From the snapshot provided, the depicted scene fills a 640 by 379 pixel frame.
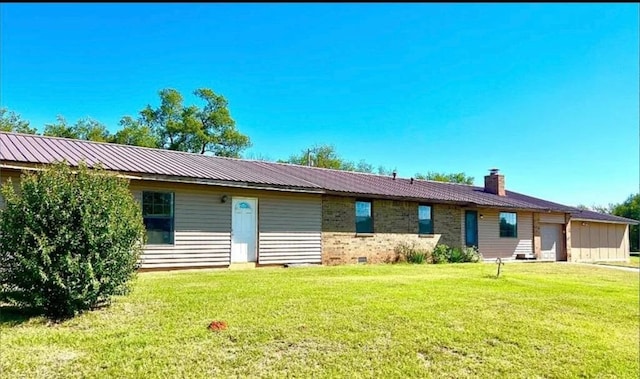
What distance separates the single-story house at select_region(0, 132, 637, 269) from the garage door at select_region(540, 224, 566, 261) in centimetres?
9

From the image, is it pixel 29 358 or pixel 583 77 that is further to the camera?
pixel 583 77

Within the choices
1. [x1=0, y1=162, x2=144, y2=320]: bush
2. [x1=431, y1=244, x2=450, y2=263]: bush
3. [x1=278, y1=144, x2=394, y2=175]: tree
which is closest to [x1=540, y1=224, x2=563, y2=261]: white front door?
[x1=431, y1=244, x2=450, y2=263]: bush

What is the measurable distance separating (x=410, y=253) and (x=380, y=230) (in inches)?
67.2

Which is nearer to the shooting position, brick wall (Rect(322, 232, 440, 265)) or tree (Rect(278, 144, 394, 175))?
brick wall (Rect(322, 232, 440, 265))

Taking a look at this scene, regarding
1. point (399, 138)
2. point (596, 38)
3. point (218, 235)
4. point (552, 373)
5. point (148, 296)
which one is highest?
point (399, 138)

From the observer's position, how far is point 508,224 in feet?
73.3

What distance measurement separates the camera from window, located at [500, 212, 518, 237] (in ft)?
72.5

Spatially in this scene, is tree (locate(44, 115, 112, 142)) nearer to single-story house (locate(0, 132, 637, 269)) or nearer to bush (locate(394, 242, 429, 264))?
single-story house (locate(0, 132, 637, 269))

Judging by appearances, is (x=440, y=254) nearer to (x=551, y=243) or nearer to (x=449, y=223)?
(x=449, y=223)

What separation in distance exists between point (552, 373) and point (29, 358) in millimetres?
6195

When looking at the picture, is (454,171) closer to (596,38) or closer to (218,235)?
(218,235)

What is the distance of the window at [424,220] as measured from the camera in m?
19.0

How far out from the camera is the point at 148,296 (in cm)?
828

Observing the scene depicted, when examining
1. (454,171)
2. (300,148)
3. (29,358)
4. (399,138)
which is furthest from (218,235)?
(454,171)
